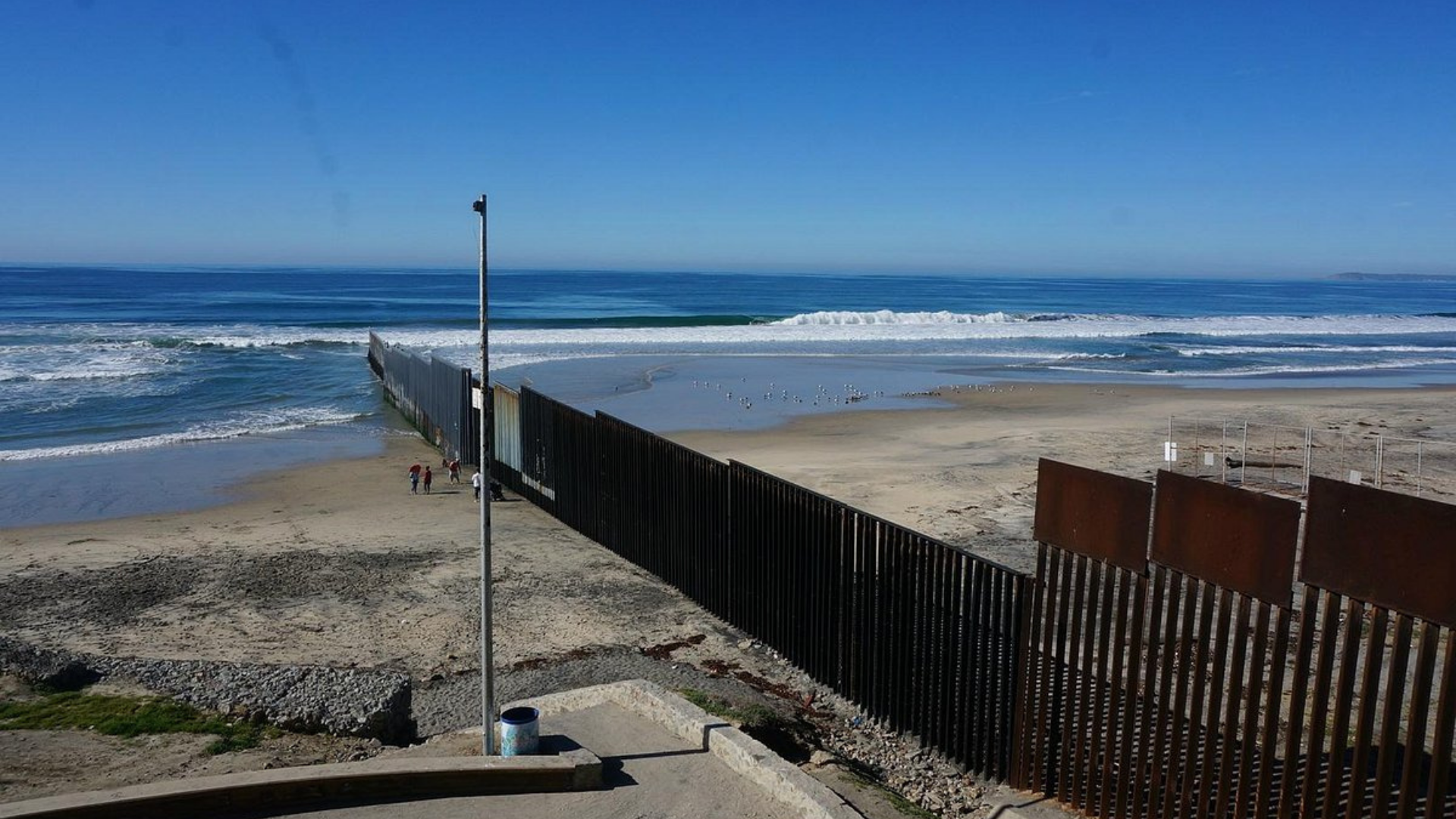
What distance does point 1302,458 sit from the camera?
20.7m

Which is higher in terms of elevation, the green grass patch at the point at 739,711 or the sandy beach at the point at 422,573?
the green grass patch at the point at 739,711

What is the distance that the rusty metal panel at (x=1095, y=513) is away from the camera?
20.1ft

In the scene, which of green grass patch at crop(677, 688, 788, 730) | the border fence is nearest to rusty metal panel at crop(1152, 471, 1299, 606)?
green grass patch at crop(677, 688, 788, 730)

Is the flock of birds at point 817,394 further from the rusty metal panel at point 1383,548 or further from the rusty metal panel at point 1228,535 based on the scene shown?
the rusty metal panel at point 1383,548

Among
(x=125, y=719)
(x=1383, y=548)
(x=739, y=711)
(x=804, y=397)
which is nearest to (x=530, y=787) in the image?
(x=739, y=711)

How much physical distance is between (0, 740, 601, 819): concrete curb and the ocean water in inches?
486

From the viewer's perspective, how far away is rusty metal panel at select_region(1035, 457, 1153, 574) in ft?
20.1

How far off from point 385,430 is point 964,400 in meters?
16.1

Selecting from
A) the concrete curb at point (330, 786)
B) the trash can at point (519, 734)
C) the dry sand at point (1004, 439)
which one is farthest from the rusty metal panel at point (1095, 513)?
the dry sand at point (1004, 439)

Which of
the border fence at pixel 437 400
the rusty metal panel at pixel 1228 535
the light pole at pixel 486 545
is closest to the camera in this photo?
the rusty metal panel at pixel 1228 535

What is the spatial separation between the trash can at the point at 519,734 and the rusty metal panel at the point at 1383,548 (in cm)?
492

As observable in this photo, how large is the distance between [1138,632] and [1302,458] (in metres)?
16.9

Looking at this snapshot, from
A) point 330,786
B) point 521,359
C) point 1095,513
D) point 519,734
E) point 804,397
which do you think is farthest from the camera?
point 521,359

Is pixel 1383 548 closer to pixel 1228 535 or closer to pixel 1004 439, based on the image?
pixel 1228 535
